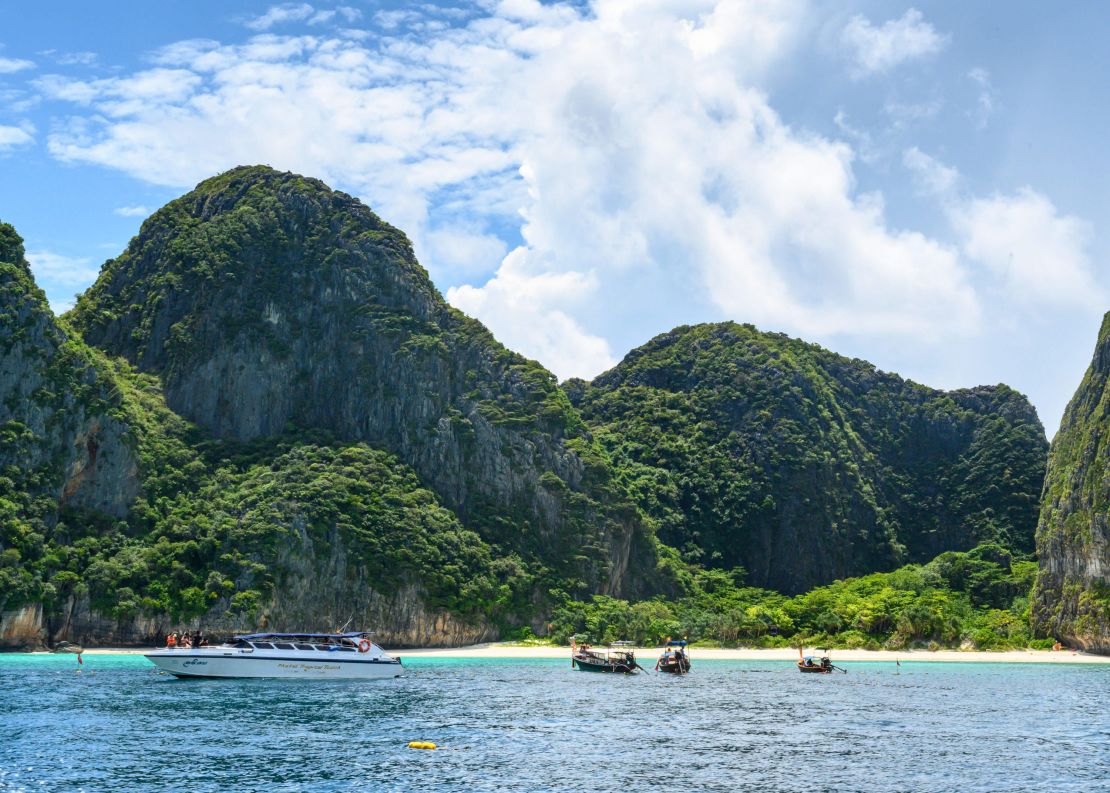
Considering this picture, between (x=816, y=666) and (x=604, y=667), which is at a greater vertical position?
(x=816, y=666)

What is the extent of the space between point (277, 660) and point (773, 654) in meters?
63.4

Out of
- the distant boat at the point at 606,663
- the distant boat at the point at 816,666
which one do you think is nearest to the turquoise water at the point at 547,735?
the distant boat at the point at 816,666

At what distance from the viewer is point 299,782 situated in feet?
115

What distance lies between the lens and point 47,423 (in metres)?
122

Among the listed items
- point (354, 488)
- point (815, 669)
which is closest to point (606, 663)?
point (815, 669)

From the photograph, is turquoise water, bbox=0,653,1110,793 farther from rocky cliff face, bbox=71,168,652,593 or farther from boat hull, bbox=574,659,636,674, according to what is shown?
rocky cliff face, bbox=71,168,652,593

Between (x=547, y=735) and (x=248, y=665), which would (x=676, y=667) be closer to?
(x=248, y=665)

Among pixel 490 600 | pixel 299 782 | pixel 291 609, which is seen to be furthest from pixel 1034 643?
pixel 299 782

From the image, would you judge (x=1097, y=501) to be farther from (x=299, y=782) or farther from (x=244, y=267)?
(x=244, y=267)

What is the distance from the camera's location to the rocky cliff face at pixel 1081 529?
106188 millimetres

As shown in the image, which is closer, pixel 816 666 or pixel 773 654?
pixel 816 666

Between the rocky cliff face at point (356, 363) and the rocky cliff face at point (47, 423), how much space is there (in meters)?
25.4

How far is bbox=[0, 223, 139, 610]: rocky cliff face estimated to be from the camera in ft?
384

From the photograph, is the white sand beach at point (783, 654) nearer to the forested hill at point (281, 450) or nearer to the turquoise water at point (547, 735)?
the forested hill at point (281, 450)
